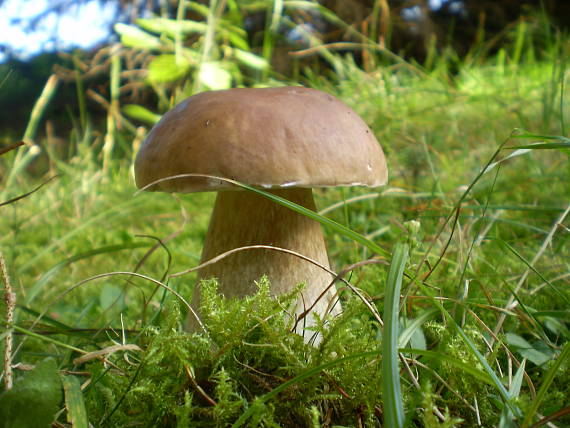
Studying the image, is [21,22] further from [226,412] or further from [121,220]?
[226,412]

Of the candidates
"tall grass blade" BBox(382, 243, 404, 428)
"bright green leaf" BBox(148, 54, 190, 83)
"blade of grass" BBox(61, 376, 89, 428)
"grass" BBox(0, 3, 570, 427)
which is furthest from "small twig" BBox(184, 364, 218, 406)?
"bright green leaf" BBox(148, 54, 190, 83)

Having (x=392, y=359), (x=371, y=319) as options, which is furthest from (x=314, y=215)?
(x=371, y=319)

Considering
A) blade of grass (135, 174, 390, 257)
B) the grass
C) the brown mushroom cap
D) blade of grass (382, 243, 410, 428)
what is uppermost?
the brown mushroom cap

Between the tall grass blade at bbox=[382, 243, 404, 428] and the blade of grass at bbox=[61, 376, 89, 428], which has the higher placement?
the tall grass blade at bbox=[382, 243, 404, 428]

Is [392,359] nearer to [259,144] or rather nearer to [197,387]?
[197,387]

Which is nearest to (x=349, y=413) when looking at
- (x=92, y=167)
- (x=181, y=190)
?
(x=181, y=190)

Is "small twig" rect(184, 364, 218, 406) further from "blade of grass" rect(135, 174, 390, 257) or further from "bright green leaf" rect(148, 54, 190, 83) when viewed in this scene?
"bright green leaf" rect(148, 54, 190, 83)

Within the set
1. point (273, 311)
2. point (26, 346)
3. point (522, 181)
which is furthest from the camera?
point (522, 181)
